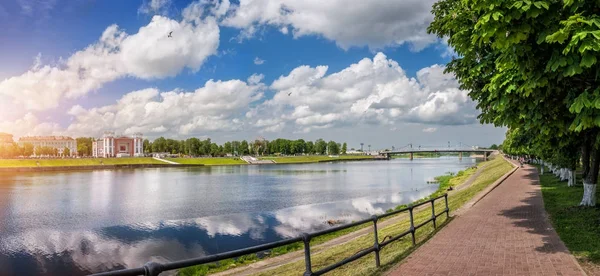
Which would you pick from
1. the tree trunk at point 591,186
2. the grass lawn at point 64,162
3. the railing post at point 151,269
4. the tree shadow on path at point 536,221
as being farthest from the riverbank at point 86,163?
the railing post at point 151,269

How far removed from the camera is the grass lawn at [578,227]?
31.6ft

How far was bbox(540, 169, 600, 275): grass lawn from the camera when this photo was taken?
9617 millimetres

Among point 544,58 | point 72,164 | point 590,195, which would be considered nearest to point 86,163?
point 72,164

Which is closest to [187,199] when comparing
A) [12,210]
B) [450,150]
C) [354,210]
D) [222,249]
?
[12,210]

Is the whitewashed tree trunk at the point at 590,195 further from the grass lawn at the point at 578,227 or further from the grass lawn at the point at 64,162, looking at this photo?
the grass lawn at the point at 64,162

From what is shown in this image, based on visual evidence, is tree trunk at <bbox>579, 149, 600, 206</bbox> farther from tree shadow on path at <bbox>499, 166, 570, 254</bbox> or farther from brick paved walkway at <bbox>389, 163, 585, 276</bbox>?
brick paved walkway at <bbox>389, 163, 585, 276</bbox>

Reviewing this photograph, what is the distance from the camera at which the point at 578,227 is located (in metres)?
13.4

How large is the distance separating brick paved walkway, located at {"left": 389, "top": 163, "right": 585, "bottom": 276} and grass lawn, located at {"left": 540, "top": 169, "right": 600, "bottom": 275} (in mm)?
256

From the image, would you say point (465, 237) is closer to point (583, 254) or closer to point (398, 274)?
point (583, 254)

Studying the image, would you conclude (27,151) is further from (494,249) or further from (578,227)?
(578,227)

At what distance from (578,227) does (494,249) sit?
476cm

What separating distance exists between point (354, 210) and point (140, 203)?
2005 centimetres

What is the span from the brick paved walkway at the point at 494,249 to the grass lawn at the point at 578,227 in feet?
0.84

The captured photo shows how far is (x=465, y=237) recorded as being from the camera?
40.5 feet
